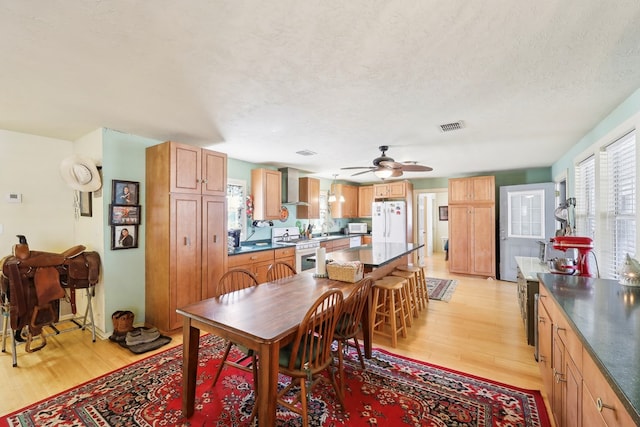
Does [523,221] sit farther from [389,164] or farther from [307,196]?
[307,196]

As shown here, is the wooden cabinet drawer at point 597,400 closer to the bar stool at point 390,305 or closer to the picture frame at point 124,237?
the bar stool at point 390,305

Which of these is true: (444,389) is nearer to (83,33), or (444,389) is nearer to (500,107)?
(500,107)

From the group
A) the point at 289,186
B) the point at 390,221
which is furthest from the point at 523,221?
the point at 289,186

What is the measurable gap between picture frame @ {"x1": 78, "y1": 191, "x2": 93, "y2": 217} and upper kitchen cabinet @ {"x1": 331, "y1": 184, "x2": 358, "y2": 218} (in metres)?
4.85

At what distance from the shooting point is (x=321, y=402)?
6.69 ft

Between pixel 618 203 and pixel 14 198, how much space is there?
6256mm

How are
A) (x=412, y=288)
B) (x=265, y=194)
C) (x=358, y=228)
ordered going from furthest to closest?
1. (x=358, y=228)
2. (x=265, y=194)
3. (x=412, y=288)

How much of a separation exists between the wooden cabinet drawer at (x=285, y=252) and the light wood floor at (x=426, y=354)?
1834 mm

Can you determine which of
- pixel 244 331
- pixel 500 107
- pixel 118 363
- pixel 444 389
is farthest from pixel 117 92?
pixel 444 389

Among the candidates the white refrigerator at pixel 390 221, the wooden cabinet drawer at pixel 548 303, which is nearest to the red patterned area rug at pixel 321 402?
the wooden cabinet drawer at pixel 548 303

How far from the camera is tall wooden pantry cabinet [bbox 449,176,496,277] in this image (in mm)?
5875

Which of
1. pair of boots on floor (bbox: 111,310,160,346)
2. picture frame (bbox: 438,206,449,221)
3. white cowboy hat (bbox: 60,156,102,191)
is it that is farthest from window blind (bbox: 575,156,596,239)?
picture frame (bbox: 438,206,449,221)

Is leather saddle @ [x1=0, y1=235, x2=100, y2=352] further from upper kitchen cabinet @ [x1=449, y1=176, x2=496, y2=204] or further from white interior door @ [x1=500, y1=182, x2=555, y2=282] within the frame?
white interior door @ [x1=500, y1=182, x2=555, y2=282]

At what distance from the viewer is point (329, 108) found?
257 centimetres
